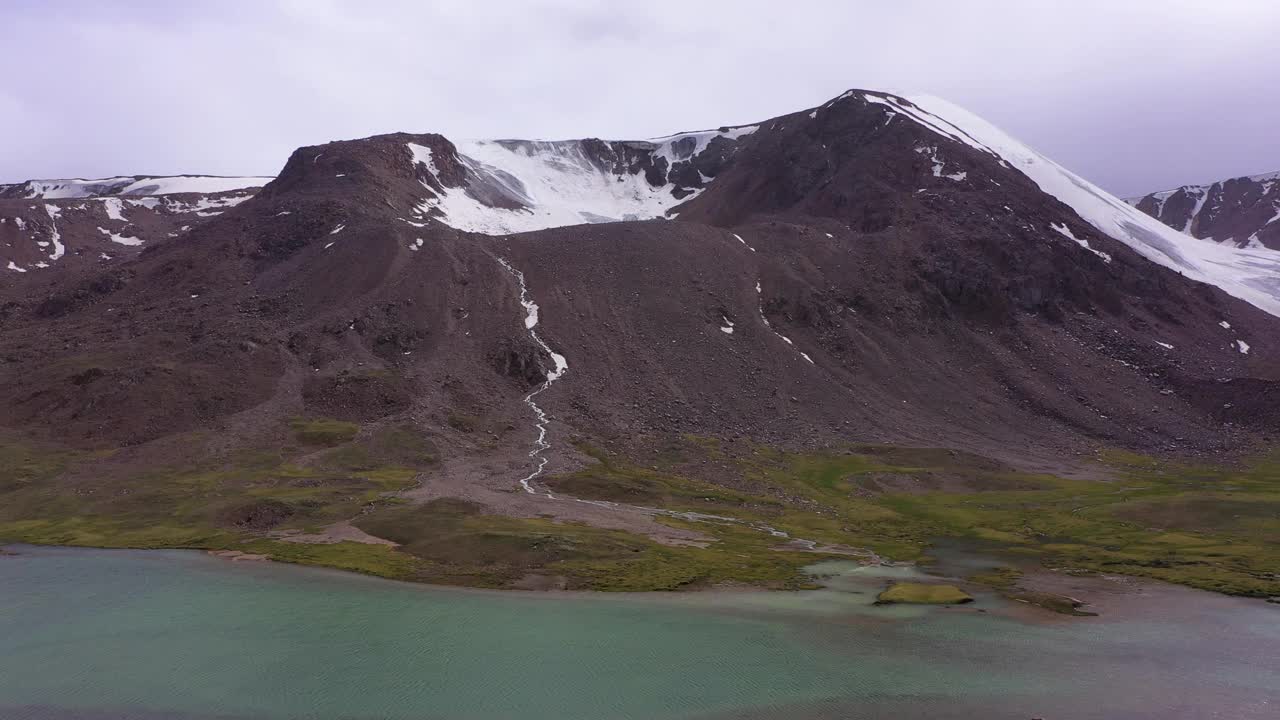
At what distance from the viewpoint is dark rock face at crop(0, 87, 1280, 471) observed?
12738 centimetres

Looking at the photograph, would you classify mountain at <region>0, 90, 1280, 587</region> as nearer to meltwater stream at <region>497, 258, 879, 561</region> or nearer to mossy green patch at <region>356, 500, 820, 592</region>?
meltwater stream at <region>497, 258, 879, 561</region>

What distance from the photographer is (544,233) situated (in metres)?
183

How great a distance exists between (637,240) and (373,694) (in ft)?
458

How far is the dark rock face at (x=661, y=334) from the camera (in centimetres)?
12738

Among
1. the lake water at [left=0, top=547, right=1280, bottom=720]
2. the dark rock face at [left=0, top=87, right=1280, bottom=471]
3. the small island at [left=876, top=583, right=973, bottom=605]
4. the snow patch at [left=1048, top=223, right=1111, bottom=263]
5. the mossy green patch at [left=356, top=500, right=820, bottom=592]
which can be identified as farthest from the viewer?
the snow patch at [left=1048, top=223, right=1111, bottom=263]

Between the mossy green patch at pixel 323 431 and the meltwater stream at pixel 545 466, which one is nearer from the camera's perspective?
the meltwater stream at pixel 545 466

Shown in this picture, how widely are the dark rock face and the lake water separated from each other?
5911cm

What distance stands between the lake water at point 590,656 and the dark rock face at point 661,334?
59.1 meters

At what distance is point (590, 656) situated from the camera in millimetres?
46844

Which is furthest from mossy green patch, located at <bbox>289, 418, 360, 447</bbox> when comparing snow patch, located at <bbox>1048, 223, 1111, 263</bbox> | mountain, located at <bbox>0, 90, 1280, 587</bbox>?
snow patch, located at <bbox>1048, 223, 1111, 263</bbox>

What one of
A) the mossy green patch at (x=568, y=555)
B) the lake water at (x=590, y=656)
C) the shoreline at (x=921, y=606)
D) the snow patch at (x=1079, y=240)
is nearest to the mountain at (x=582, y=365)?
the snow patch at (x=1079, y=240)

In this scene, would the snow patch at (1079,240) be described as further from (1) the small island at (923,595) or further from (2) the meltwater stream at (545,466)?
(1) the small island at (923,595)

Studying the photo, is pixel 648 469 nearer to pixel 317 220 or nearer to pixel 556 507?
pixel 556 507

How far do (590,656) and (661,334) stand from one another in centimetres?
10414
